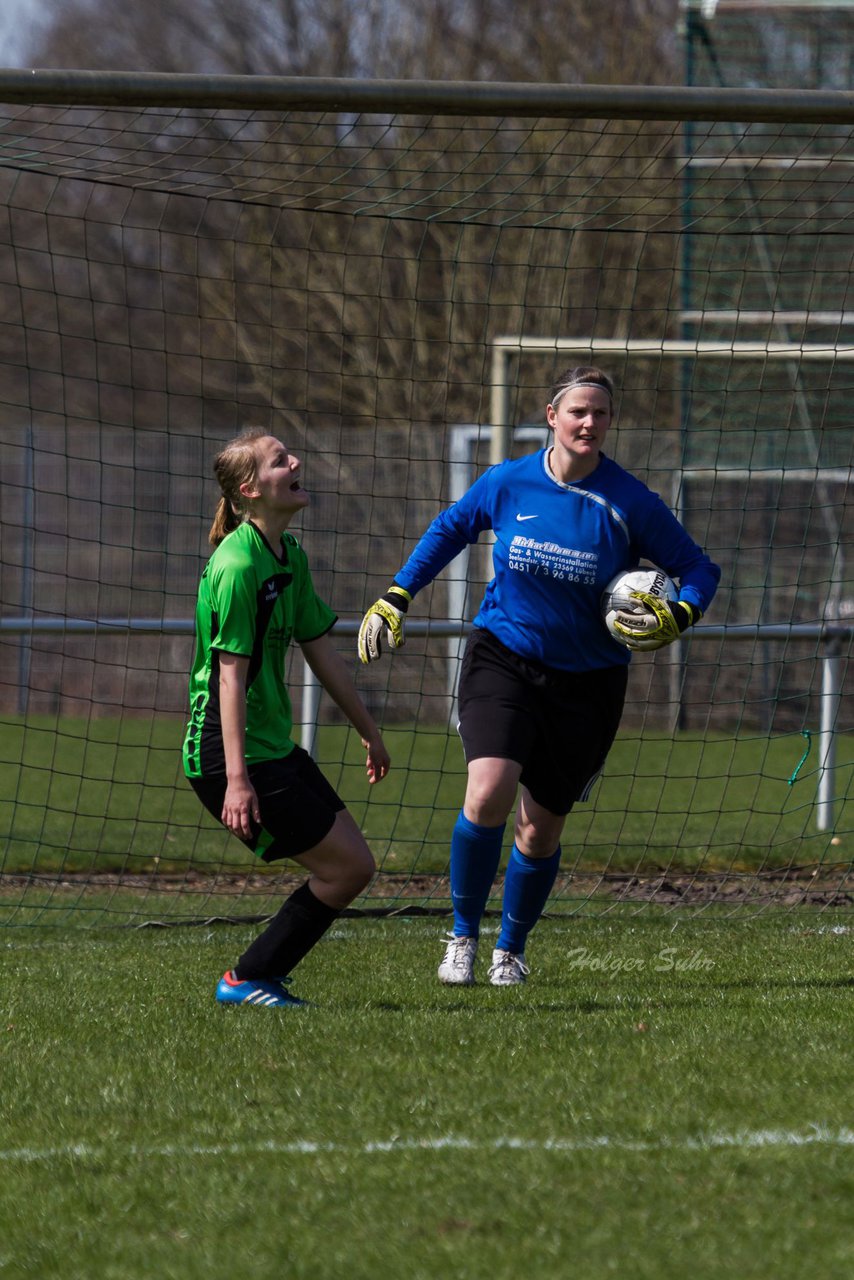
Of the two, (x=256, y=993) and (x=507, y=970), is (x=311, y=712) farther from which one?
(x=256, y=993)

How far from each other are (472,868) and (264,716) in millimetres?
978

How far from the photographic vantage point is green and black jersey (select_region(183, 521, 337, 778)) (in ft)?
15.1

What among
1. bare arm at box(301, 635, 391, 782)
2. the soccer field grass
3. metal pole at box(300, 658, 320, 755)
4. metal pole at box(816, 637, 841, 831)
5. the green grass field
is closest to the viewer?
the soccer field grass

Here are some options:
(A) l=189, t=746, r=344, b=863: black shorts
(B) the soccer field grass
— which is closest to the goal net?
(B) the soccer field grass

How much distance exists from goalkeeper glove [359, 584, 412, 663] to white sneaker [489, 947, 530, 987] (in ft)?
3.62

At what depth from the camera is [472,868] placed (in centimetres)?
524

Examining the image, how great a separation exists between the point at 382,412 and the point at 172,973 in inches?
612

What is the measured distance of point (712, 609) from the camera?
1559 centimetres

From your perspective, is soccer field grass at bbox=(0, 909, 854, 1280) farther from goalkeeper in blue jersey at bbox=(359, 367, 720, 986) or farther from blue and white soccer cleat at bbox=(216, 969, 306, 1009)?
goalkeeper in blue jersey at bbox=(359, 367, 720, 986)

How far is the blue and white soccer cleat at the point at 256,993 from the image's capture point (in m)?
4.83

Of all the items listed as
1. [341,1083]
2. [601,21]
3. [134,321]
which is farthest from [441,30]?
[341,1083]

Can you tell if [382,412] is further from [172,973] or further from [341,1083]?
[341,1083]

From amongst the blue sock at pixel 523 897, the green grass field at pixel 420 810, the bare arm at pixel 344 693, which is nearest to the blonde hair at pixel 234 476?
the bare arm at pixel 344 693

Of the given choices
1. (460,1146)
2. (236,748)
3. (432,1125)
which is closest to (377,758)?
(236,748)
